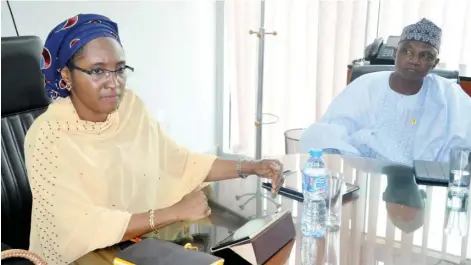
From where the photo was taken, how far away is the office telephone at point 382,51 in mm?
2771

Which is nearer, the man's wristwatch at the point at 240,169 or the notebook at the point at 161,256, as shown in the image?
the notebook at the point at 161,256

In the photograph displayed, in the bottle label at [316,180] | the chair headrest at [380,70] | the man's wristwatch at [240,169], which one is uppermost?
the chair headrest at [380,70]

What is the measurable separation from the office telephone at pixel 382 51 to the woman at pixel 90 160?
142cm

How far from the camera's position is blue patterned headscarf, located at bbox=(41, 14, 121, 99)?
53.2 inches

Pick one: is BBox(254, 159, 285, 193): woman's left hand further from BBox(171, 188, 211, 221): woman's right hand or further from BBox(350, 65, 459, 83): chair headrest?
BBox(350, 65, 459, 83): chair headrest

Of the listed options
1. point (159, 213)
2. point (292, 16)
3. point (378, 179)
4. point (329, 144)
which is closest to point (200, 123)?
point (292, 16)

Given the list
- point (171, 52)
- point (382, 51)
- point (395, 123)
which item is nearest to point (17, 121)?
point (395, 123)

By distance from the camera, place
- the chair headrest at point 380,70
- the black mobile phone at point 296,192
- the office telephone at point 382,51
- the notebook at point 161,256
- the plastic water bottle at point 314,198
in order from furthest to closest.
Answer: the office telephone at point 382,51 → the chair headrest at point 380,70 → the black mobile phone at point 296,192 → the plastic water bottle at point 314,198 → the notebook at point 161,256

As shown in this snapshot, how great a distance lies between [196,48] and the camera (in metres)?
3.63

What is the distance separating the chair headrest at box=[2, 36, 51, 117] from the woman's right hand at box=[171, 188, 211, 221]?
2.21 feet

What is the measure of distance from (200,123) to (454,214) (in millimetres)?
2527

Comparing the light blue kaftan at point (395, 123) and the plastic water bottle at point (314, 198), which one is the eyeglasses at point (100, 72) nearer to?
the plastic water bottle at point (314, 198)

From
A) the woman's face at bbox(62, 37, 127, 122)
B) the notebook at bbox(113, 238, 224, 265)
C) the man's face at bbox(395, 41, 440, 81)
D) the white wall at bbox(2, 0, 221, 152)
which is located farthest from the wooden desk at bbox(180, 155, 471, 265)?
the white wall at bbox(2, 0, 221, 152)

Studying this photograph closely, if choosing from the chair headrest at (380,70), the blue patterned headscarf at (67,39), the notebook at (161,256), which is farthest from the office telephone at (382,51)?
the notebook at (161,256)
